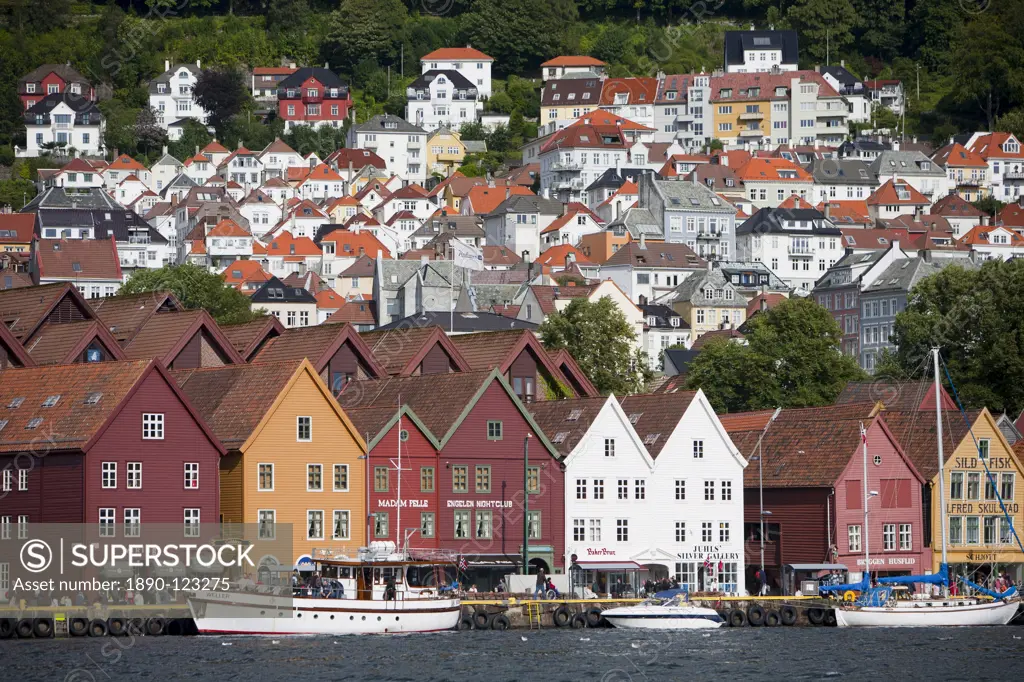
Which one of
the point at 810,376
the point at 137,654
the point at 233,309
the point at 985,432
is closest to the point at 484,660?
the point at 137,654

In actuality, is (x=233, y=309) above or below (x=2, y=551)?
above

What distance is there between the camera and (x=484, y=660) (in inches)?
2697

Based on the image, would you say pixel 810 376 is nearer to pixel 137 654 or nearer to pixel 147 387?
pixel 147 387

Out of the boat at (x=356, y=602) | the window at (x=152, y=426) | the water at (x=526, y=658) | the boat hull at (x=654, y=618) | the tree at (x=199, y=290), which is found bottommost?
the water at (x=526, y=658)

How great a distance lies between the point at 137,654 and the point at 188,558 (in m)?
7.86

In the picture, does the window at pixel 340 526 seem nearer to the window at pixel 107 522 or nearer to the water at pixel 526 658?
the water at pixel 526 658

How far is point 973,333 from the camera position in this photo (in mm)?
133125

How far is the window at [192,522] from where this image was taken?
254 feet

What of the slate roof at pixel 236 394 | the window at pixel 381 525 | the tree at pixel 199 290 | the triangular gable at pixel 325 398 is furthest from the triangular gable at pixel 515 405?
the tree at pixel 199 290

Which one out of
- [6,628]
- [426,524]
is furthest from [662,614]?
[6,628]

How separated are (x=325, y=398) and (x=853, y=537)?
1013 inches

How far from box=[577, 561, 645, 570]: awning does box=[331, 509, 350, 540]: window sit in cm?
1032

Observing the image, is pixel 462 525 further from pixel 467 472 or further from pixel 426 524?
pixel 467 472

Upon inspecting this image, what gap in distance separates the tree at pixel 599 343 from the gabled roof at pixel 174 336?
30.8 metres
